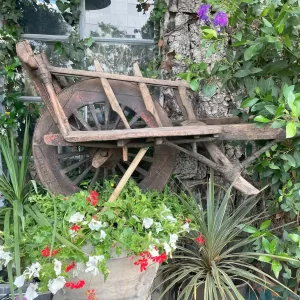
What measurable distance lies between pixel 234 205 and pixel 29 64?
1.30 metres

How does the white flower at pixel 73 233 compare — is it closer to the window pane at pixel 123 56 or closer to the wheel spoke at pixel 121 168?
the wheel spoke at pixel 121 168

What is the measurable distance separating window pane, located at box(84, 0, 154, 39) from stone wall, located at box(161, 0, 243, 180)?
29 cm

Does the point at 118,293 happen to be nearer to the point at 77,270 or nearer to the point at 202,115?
the point at 77,270

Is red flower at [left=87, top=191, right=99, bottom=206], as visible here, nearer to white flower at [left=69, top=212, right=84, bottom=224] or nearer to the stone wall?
white flower at [left=69, top=212, right=84, bottom=224]

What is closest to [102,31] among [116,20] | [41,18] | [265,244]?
[116,20]

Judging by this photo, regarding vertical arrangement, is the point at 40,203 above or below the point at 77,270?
above

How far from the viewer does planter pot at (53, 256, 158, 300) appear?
4.18 ft

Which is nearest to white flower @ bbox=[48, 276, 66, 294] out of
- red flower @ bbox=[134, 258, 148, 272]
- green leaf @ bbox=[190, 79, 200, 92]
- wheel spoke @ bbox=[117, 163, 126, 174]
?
red flower @ bbox=[134, 258, 148, 272]

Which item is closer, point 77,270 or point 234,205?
point 77,270

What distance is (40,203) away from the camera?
134 centimetres

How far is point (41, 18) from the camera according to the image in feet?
6.72

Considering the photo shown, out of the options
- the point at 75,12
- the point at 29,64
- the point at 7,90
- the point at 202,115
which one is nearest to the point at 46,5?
the point at 75,12

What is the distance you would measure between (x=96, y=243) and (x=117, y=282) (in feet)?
0.77

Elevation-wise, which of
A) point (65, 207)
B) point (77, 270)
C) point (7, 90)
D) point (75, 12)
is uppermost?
point (75, 12)
